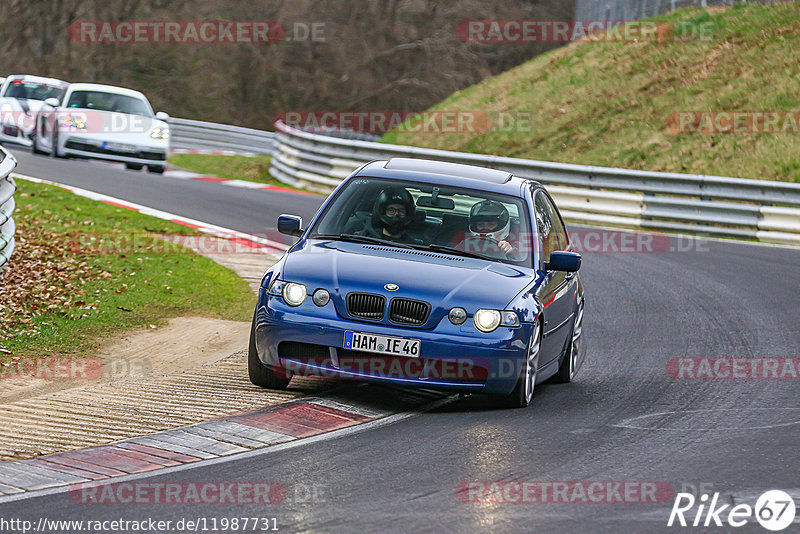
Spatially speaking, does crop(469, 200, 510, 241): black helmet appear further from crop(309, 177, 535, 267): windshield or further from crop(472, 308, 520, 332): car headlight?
Result: crop(472, 308, 520, 332): car headlight

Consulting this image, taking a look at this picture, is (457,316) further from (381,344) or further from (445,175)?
(445,175)

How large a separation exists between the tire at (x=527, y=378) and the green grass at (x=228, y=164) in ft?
71.5

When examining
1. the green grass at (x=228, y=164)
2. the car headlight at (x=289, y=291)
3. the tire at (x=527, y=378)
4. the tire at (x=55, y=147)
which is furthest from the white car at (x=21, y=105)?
the tire at (x=527, y=378)

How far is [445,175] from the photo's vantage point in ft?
30.2

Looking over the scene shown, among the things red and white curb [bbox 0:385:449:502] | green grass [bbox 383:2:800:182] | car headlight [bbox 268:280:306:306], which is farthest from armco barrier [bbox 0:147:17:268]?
green grass [bbox 383:2:800:182]

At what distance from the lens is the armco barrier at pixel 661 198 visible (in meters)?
20.5

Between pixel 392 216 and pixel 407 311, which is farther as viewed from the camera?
pixel 392 216

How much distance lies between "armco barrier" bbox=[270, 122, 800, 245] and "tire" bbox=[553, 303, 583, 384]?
1133 cm

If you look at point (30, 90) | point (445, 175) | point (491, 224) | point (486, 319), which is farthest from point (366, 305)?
point (30, 90)

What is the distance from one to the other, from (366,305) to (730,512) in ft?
9.18

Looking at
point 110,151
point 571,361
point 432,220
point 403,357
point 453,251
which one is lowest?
point 571,361

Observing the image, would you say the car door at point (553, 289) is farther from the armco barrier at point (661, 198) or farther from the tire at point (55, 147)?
the tire at point (55, 147)

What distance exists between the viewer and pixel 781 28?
31797 mm

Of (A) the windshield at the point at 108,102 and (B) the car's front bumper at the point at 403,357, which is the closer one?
(B) the car's front bumper at the point at 403,357
